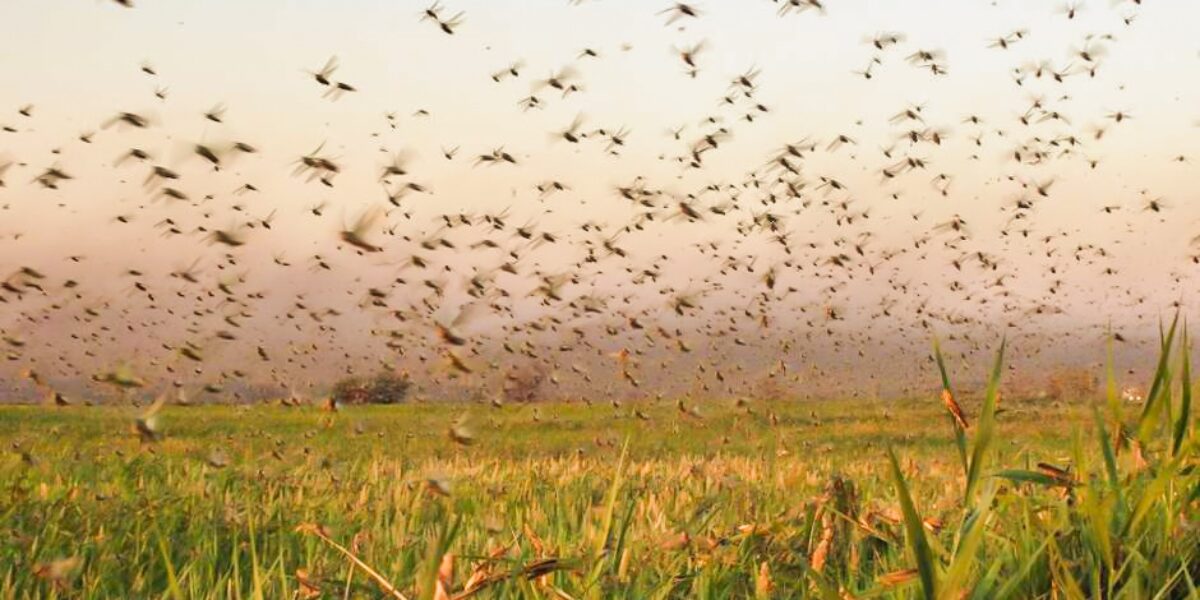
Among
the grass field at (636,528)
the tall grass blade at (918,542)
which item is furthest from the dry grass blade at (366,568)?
the tall grass blade at (918,542)

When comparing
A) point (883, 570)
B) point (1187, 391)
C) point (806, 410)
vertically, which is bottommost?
point (883, 570)

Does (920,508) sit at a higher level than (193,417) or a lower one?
lower

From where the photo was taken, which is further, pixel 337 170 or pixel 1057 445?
pixel 1057 445

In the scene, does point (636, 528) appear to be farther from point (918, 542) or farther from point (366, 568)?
point (918, 542)

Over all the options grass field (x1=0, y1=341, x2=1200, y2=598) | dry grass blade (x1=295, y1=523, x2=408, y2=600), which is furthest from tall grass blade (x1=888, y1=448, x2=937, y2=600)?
dry grass blade (x1=295, y1=523, x2=408, y2=600)

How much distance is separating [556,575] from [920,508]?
3.28m

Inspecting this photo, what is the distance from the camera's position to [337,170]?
7.58 meters

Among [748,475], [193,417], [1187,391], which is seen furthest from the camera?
[193,417]

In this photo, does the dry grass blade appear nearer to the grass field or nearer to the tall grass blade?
the grass field

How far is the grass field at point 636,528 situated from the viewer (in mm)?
2355

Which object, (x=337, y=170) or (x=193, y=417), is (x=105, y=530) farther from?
(x=193, y=417)

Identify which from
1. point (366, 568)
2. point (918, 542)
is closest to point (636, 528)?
point (366, 568)

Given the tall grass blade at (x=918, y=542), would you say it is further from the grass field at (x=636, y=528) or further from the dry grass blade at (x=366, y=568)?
the dry grass blade at (x=366, y=568)

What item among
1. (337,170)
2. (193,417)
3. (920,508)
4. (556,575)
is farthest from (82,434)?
(556,575)
